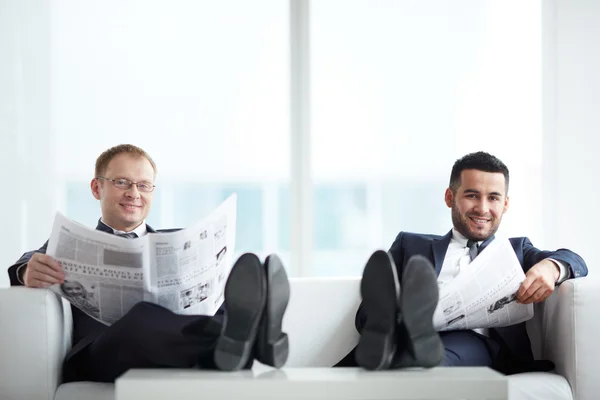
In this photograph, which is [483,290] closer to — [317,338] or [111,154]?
[317,338]

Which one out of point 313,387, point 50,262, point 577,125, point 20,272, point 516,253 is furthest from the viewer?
point 577,125

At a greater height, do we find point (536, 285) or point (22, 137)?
point (22, 137)

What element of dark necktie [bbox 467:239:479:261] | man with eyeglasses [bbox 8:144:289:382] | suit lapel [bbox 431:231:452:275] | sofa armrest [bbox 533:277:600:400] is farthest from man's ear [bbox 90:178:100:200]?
sofa armrest [bbox 533:277:600:400]

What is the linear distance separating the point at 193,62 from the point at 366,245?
1357 mm

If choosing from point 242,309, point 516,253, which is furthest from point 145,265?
point 516,253

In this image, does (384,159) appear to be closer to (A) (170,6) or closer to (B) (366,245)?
(B) (366,245)

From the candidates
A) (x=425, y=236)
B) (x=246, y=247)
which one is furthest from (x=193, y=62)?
(x=425, y=236)

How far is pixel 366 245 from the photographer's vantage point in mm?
3936

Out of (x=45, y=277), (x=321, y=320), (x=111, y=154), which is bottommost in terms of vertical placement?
(x=321, y=320)

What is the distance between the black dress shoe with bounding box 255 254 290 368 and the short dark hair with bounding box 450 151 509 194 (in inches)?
41.2

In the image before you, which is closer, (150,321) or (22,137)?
(150,321)

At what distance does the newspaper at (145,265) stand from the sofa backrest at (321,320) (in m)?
0.49

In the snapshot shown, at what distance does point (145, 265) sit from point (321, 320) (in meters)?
0.76

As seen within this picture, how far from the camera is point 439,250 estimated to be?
7.80 feet
